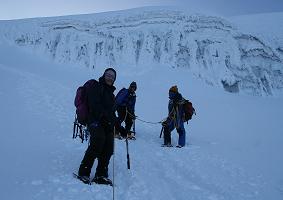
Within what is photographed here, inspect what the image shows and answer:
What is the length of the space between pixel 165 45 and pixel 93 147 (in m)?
22.6

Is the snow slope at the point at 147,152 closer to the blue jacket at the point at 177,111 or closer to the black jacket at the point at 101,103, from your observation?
the blue jacket at the point at 177,111

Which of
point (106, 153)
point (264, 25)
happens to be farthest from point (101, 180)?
point (264, 25)

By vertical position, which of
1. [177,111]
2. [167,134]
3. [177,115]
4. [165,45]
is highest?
[165,45]

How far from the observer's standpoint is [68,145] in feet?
29.9

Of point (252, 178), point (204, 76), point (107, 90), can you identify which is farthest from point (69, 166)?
point (204, 76)

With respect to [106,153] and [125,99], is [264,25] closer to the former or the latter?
[125,99]

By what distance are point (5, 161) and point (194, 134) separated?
8.36 meters

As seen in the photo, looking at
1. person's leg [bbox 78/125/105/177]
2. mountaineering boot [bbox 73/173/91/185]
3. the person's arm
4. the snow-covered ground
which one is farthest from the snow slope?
the snow-covered ground

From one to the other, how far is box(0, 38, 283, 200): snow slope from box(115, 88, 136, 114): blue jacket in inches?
45.9


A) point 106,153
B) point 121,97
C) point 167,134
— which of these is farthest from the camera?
point 121,97

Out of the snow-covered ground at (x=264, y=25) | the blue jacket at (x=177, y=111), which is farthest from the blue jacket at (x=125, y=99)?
the snow-covered ground at (x=264, y=25)

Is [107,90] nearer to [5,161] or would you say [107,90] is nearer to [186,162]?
[5,161]

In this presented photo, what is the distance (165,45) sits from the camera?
2828 cm

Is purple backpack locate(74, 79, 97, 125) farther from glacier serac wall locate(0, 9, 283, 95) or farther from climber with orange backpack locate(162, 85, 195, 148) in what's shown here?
glacier serac wall locate(0, 9, 283, 95)
